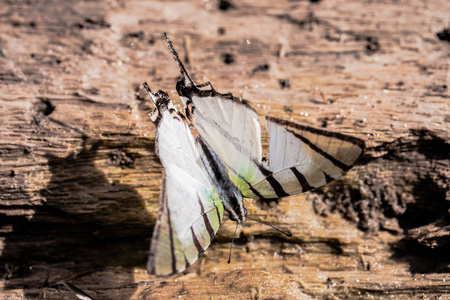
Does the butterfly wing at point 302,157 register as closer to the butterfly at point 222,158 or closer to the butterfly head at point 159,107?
the butterfly at point 222,158

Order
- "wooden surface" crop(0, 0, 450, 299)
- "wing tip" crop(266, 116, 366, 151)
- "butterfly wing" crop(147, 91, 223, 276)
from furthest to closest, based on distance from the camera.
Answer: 1. "wooden surface" crop(0, 0, 450, 299)
2. "wing tip" crop(266, 116, 366, 151)
3. "butterfly wing" crop(147, 91, 223, 276)

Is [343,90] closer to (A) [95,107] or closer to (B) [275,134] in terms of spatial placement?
(B) [275,134]

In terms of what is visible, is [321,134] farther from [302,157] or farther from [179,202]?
[179,202]

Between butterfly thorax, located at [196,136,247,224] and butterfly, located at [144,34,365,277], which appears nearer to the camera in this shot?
butterfly, located at [144,34,365,277]

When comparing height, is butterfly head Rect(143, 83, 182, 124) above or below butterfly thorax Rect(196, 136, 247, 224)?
above

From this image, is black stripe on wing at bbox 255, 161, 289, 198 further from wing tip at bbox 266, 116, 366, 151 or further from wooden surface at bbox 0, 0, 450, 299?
wooden surface at bbox 0, 0, 450, 299

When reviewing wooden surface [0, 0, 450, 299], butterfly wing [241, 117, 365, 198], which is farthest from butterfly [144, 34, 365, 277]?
wooden surface [0, 0, 450, 299]

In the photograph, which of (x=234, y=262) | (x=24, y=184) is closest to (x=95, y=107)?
(x=24, y=184)

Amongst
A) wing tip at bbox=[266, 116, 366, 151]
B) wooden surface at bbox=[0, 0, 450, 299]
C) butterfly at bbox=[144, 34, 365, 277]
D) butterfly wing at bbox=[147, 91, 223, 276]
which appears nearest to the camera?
butterfly wing at bbox=[147, 91, 223, 276]
